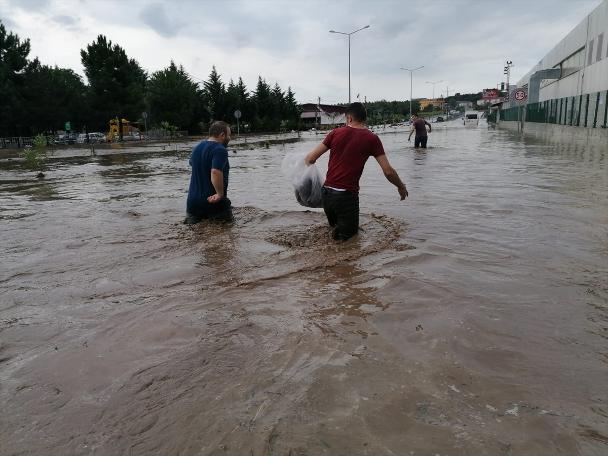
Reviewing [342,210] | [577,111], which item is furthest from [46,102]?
[342,210]

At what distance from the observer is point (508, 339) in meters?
2.94

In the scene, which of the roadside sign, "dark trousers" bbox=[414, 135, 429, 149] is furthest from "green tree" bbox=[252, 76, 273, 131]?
"dark trousers" bbox=[414, 135, 429, 149]

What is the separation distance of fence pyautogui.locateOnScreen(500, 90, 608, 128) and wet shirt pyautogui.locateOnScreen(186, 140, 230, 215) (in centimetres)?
2167

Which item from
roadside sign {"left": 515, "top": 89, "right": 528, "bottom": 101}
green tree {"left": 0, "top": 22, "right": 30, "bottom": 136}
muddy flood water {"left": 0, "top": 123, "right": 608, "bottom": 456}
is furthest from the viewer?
green tree {"left": 0, "top": 22, "right": 30, "bottom": 136}

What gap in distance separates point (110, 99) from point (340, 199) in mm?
47767

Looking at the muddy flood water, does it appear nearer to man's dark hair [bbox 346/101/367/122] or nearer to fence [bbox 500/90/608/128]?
man's dark hair [bbox 346/101/367/122]

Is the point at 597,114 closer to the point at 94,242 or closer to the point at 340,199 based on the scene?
the point at 340,199

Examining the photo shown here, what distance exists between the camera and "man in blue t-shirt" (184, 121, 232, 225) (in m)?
5.69

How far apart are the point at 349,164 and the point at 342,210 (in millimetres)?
535

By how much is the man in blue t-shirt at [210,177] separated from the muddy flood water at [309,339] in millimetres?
356

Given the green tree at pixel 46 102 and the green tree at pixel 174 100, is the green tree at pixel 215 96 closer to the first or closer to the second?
the green tree at pixel 174 100

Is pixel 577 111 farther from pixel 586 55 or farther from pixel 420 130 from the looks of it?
pixel 420 130

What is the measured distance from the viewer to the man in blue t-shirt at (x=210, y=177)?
18.7ft

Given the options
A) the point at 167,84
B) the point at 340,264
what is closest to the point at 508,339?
the point at 340,264
